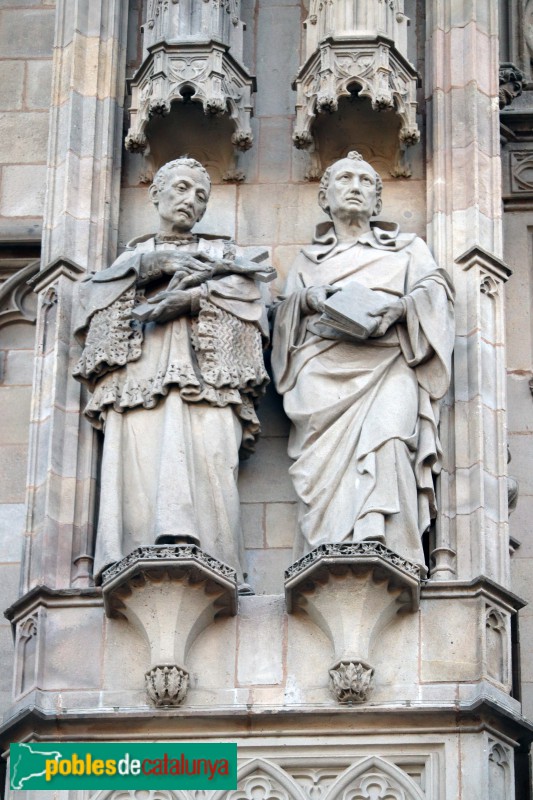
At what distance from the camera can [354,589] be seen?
14680 millimetres

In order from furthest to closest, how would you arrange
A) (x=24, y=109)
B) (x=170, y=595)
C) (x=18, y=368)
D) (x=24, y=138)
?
(x=24, y=109)
(x=24, y=138)
(x=18, y=368)
(x=170, y=595)

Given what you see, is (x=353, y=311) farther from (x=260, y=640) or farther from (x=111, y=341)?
(x=260, y=640)

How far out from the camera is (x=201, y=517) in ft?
49.3

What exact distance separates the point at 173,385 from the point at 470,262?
1.76 meters

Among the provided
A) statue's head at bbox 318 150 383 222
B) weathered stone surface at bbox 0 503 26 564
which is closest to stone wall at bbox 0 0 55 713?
weathered stone surface at bbox 0 503 26 564

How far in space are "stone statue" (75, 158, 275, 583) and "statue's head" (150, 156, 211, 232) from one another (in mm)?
22

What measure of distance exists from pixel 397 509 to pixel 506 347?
212cm

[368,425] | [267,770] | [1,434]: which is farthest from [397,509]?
[1,434]

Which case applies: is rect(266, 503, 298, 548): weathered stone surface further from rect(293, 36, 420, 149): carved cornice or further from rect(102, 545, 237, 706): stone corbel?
rect(293, 36, 420, 149): carved cornice

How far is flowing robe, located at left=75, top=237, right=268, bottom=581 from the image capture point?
591 inches

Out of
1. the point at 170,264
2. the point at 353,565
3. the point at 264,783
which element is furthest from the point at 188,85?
the point at 264,783

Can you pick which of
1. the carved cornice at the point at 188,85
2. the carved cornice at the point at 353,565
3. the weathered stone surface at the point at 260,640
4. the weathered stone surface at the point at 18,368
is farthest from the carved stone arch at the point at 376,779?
the carved cornice at the point at 188,85

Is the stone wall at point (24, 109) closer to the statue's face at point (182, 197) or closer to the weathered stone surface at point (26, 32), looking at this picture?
the weathered stone surface at point (26, 32)

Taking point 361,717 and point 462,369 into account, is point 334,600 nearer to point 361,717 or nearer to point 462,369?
point 361,717
